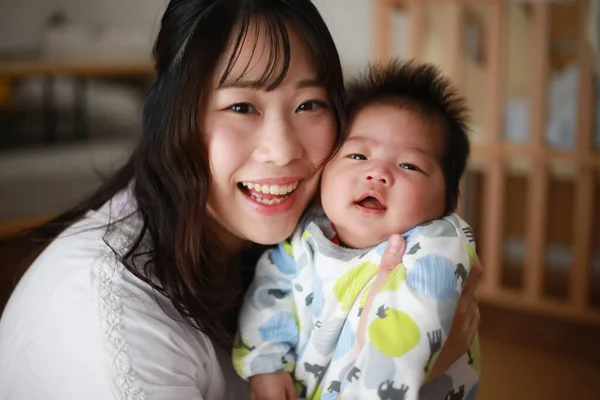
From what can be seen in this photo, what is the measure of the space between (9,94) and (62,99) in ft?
1.48

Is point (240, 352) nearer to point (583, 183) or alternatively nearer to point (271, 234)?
point (271, 234)

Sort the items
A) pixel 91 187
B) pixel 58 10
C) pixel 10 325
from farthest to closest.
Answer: pixel 58 10 → pixel 91 187 → pixel 10 325

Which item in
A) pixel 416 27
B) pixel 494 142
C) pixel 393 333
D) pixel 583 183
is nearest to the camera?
pixel 393 333

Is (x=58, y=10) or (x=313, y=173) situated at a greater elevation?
(x=58, y=10)

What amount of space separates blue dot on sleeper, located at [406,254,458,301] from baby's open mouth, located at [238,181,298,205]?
293 millimetres

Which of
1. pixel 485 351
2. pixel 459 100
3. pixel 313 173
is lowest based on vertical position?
pixel 485 351

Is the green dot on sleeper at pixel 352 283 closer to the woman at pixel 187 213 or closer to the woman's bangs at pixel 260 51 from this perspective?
the woman at pixel 187 213

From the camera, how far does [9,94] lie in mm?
3232

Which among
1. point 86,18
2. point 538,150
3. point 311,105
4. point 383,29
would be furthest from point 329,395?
point 86,18

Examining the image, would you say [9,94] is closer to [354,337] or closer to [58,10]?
[58,10]

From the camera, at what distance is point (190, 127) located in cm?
111

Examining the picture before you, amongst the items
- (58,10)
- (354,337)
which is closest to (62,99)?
(58,10)

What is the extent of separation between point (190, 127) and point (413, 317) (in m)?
0.48

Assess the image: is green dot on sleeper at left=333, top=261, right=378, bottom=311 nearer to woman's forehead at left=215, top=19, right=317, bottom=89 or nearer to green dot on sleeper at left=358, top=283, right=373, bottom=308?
green dot on sleeper at left=358, top=283, right=373, bottom=308
